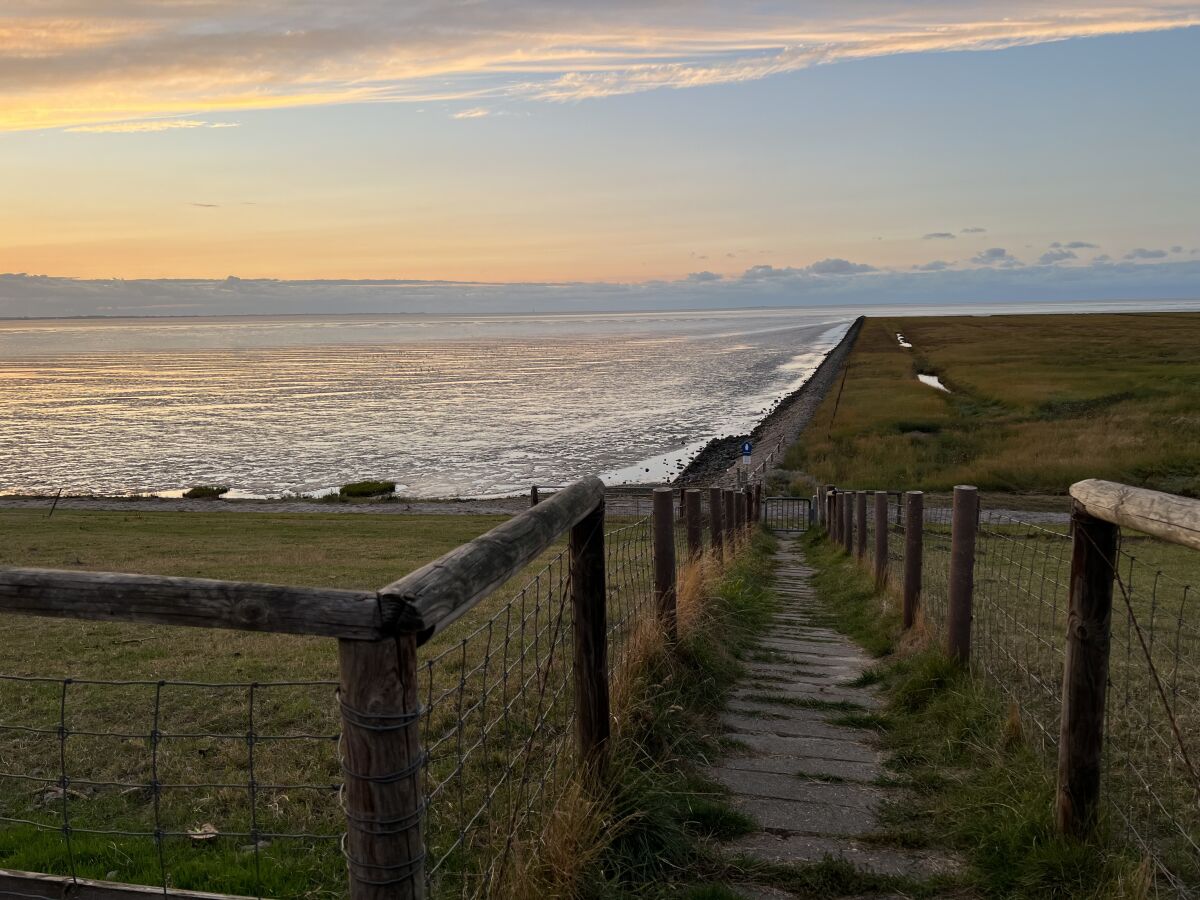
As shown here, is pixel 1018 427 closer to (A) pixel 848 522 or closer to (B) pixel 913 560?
(A) pixel 848 522

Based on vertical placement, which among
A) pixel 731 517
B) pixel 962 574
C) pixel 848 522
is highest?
pixel 962 574

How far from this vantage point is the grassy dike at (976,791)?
12.9ft

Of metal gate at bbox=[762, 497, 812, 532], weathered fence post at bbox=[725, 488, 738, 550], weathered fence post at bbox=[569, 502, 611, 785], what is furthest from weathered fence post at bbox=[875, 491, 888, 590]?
metal gate at bbox=[762, 497, 812, 532]

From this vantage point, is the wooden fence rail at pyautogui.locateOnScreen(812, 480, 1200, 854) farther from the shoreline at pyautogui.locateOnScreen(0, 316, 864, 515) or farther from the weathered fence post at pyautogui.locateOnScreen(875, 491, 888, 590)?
the shoreline at pyautogui.locateOnScreen(0, 316, 864, 515)

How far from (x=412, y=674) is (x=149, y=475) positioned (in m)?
46.4

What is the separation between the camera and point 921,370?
82750 mm

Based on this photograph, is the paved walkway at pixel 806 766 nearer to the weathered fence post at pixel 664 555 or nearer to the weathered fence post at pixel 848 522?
the weathered fence post at pixel 664 555

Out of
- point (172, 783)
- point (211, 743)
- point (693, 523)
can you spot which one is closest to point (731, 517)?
point (693, 523)

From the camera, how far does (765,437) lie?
50969 millimetres

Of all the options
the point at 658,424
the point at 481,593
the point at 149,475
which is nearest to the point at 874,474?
the point at 658,424

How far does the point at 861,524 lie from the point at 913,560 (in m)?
6.09

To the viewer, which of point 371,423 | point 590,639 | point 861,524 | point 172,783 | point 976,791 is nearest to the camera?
point 590,639

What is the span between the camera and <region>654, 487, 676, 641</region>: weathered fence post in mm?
6861

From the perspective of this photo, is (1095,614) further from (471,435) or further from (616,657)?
(471,435)
